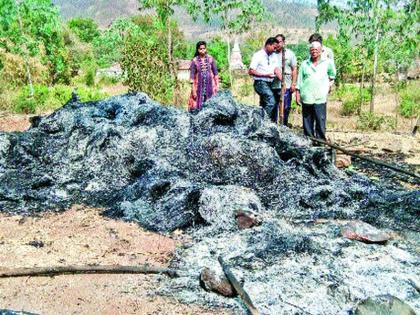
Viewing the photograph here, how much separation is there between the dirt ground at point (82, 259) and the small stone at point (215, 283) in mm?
186

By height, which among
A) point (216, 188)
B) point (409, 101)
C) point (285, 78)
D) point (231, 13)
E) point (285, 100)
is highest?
point (231, 13)

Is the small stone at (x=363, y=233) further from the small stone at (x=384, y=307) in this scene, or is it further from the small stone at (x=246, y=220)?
the small stone at (x=384, y=307)

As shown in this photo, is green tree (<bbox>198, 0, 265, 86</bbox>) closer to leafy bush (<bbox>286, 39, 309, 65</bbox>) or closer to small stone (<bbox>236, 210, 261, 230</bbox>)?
leafy bush (<bbox>286, 39, 309, 65</bbox>)

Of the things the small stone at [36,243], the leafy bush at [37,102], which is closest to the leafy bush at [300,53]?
the leafy bush at [37,102]

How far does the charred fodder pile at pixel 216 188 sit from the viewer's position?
12.2ft

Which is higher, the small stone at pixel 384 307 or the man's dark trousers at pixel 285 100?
the man's dark trousers at pixel 285 100

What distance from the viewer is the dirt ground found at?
129 inches

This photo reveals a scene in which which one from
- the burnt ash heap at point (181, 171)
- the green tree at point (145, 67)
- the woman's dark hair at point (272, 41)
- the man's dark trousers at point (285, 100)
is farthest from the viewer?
the green tree at point (145, 67)

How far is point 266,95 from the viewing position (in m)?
7.12

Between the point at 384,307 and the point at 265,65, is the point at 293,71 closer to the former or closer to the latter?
the point at 265,65

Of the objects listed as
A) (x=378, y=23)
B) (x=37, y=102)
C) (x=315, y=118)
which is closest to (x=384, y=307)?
(x=315, y=118)

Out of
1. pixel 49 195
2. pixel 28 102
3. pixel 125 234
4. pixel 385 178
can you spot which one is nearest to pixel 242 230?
pixel 125 234

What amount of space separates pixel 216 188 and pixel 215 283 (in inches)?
59.4

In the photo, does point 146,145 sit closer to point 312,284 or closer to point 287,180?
point 287,180
